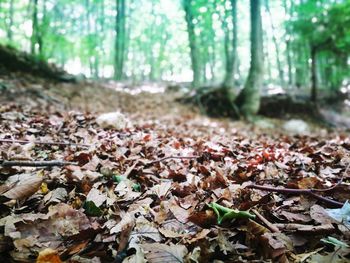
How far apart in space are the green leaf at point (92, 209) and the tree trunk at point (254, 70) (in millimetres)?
8022

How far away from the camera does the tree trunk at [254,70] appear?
9141 millimetres

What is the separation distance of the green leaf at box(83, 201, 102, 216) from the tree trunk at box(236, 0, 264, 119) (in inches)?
316

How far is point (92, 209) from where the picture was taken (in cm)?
179

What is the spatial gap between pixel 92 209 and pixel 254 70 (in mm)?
8322

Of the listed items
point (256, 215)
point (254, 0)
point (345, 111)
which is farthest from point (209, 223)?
point (345, 111)

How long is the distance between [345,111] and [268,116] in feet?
17.5

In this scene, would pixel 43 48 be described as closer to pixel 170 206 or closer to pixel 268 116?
pixel 268 116

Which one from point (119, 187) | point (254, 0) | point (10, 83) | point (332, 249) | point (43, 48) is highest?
point (254, 0)

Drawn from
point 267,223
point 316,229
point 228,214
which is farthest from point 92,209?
point 316,229

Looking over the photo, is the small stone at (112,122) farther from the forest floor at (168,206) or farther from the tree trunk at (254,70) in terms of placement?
the tree trunk at (254,70)

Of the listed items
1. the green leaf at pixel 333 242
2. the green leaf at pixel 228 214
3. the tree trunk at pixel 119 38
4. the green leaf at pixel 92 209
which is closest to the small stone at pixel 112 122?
the green leaf at pixel 92 209

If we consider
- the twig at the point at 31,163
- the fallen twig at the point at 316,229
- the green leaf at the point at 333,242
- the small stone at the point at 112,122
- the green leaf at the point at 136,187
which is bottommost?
the green leaf at the point at 333,242

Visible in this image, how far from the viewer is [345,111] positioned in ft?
45.0

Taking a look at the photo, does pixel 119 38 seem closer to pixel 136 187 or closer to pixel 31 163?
pixel 31 163
